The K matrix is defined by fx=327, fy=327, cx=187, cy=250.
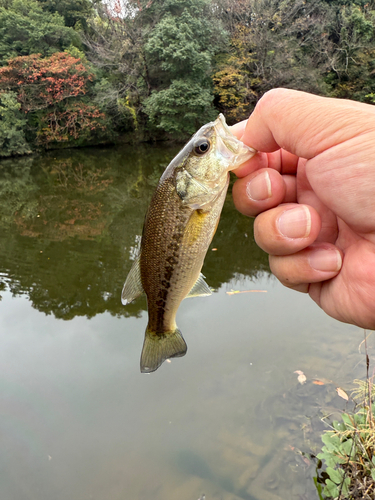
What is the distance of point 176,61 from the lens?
2284 centimetres

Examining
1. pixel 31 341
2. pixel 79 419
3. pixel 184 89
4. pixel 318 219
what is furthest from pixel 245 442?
pixel 184 89

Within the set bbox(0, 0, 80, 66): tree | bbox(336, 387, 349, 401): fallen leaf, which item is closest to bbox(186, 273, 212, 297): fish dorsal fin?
bbox(336, 387, 349, 401): fallen leaf

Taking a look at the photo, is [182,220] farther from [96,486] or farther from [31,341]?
[31,341]

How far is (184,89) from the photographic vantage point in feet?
75.1

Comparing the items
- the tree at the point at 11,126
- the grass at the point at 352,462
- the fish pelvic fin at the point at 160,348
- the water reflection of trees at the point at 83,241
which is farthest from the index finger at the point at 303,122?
the tree at the point at 11,126

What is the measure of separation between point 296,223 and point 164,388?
3699mm

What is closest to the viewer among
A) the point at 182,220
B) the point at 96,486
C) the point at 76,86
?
the point at 182,220

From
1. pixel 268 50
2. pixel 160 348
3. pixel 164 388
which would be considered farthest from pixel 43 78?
pixel 160 348

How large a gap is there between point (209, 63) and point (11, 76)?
47.0ft

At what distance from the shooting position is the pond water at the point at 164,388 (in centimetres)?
367

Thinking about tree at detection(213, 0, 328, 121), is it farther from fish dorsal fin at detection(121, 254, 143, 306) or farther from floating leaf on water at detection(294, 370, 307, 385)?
fish dorsal fin at detection(121, 254, 143, 306)

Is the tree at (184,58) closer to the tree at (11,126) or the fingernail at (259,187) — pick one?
the tree at (11,126)

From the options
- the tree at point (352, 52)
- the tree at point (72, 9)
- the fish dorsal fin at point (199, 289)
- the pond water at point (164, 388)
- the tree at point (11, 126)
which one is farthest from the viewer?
the tree at point (72, 9)

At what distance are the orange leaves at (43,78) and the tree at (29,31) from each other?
4.23ft
